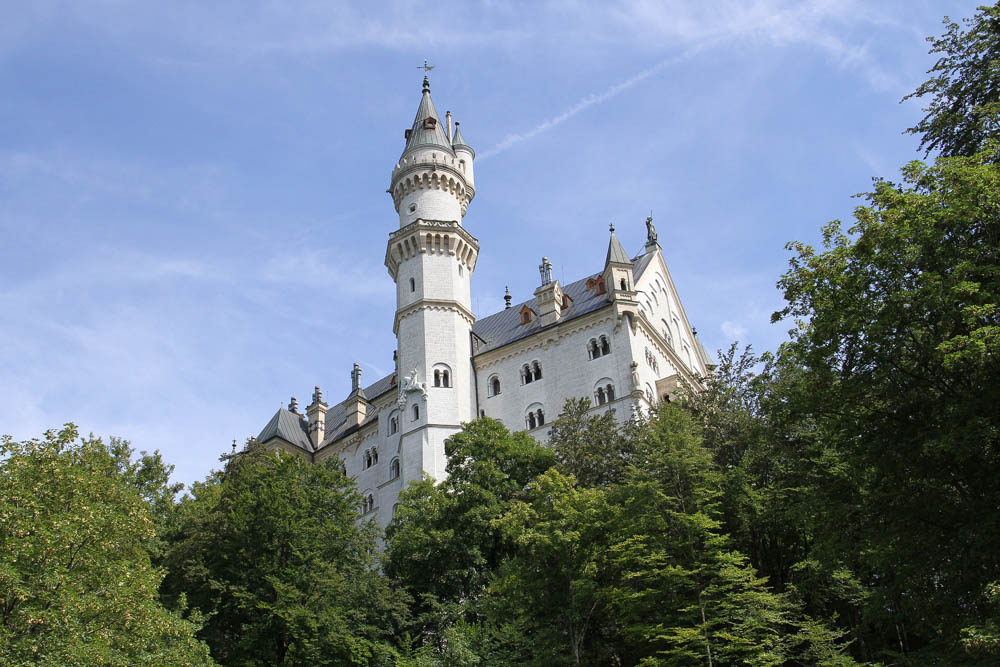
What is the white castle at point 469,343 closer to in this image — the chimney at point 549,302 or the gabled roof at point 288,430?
the chimney at point 549,302

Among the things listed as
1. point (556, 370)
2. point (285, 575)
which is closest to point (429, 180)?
point (556, 370)

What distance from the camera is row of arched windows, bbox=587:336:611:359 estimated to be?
55.2 metres

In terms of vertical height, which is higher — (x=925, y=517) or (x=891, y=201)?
(x=891, y=201)

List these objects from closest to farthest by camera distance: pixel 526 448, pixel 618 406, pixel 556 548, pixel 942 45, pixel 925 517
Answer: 1. pixel 925 517
2. pixel 942 45
3. pixel 556 548
4. pixel 526 448
5. pixel 618 406

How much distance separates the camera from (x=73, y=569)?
80.3 feet

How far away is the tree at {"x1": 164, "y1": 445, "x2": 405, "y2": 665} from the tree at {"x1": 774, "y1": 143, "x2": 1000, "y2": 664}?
1916 centimetres

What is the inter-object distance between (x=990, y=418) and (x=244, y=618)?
29.0 metres

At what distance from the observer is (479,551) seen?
39.9m

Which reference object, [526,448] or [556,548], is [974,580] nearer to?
[556,548]

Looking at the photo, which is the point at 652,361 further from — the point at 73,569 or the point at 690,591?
the point at 73,569

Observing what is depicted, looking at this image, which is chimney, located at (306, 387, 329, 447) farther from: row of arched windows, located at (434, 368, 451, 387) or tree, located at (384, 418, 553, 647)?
tree, located at (384, 418, 553, 647)

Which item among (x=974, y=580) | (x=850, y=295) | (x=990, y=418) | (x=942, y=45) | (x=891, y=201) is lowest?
(x=974, y=580)

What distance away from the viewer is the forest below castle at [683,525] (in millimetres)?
21188

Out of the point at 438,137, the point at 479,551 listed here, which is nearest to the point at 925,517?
the point at 479,551
